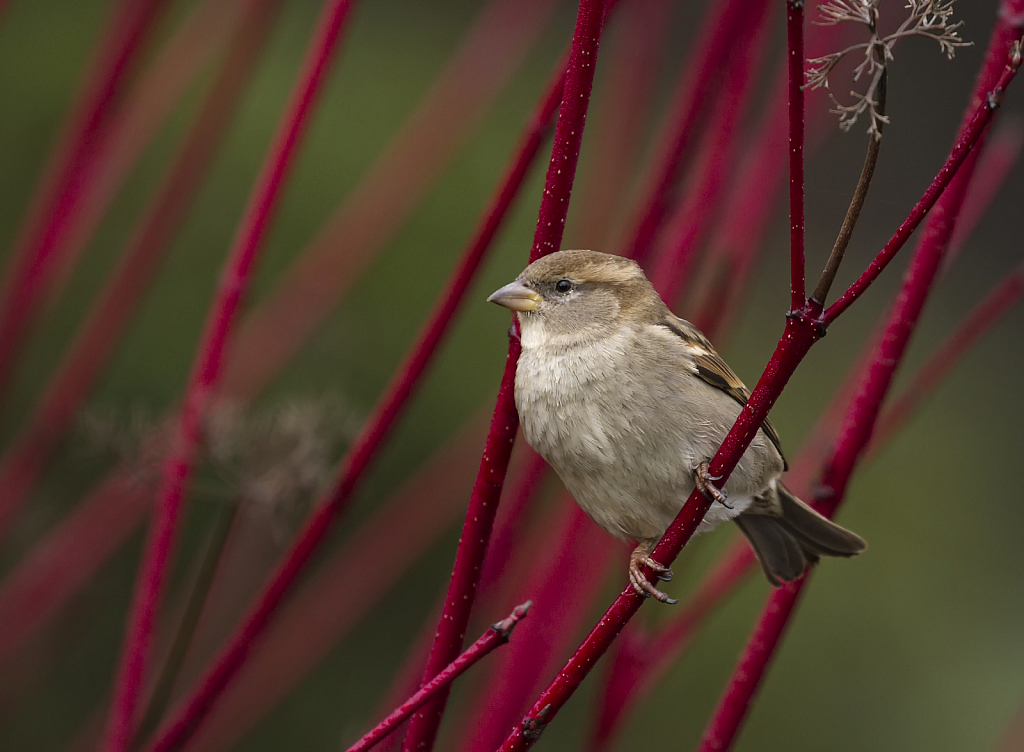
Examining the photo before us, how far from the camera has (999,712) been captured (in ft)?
12.4

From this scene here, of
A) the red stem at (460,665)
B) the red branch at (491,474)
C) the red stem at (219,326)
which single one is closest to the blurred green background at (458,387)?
the red stem at (219,326)

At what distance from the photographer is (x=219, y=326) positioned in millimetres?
1299

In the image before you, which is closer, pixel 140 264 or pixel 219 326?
pixel 219 326

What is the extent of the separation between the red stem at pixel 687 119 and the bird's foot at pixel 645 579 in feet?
1.27

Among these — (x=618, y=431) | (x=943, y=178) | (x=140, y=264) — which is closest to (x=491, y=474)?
(x=618, y=431)

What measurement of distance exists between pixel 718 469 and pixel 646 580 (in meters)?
0.25

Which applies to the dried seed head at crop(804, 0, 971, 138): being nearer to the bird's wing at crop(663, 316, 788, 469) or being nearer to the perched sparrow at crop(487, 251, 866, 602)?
the perched sparrow at crop(487, 251, 866, 602)

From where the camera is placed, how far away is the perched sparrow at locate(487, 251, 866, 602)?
4.21ft

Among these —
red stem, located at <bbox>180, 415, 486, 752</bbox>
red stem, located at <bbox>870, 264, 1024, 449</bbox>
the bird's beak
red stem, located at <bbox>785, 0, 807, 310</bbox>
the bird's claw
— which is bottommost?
red stem, located at <bbox>180, 415, 486, 752</bbox>

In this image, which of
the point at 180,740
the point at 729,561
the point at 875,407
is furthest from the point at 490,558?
the point at 875,407

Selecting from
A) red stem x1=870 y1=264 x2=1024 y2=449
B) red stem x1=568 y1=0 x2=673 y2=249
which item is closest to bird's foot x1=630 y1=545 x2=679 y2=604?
red stem x1=870 y1=264 x2=1024 y2=449

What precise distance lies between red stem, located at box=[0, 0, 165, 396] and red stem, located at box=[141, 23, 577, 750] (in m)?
0.61

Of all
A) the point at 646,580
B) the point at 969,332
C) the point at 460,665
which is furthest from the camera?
the point at 969,332

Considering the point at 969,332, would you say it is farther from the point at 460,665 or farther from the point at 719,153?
the point at 460,665
